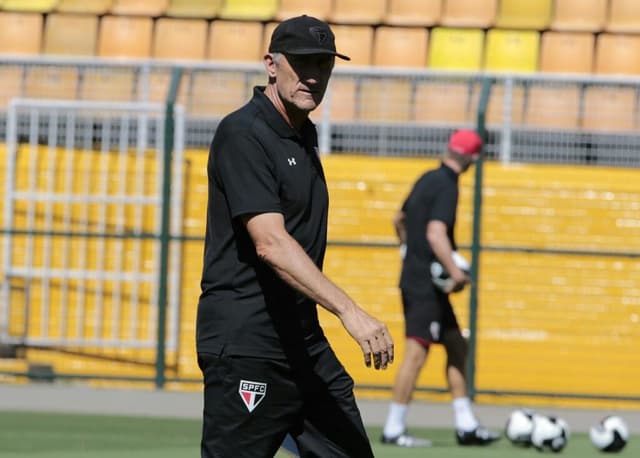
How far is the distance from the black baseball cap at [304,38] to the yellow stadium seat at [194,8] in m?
12.1

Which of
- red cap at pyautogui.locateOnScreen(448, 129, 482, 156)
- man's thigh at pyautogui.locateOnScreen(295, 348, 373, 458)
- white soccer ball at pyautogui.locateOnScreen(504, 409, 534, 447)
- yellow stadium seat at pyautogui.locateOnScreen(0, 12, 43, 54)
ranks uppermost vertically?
yellow stadium seat at pyautogui.locateOnScreen(0, 12, 43, 54)

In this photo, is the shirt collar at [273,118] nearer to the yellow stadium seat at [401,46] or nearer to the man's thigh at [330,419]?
the man's thigh at [330,419]

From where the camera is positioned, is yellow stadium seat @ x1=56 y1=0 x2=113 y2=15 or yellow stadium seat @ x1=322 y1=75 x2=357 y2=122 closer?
yellow stadium seat @ x1=322 y1=75 x2=357 y2=122

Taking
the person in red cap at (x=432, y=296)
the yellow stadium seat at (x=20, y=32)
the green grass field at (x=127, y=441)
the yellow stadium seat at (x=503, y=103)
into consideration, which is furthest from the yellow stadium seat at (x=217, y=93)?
the yellow stadium seat at (x=20, y=32)

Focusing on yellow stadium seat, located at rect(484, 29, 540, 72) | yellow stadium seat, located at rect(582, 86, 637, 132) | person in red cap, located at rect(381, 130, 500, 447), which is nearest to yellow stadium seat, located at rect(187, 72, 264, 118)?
yellow stadium seat, located at rect(582, 86, 637, 132)

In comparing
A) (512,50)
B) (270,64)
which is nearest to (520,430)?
(270,64)

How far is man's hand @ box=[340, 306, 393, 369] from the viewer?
4.62 m

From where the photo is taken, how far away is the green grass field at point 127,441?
9.76 metres

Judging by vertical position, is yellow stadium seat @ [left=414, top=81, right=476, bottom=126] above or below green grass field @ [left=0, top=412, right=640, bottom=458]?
above

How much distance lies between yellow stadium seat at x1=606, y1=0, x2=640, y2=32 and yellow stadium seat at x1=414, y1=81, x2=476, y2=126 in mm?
3700

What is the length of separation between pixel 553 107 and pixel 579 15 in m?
3.68

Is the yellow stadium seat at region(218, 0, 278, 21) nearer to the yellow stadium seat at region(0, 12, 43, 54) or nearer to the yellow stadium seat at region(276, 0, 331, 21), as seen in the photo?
the yellow stadium seat at region(276, 0, 331, 21)

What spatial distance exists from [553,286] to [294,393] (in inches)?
323

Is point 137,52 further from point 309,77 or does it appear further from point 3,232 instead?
point 309,77
